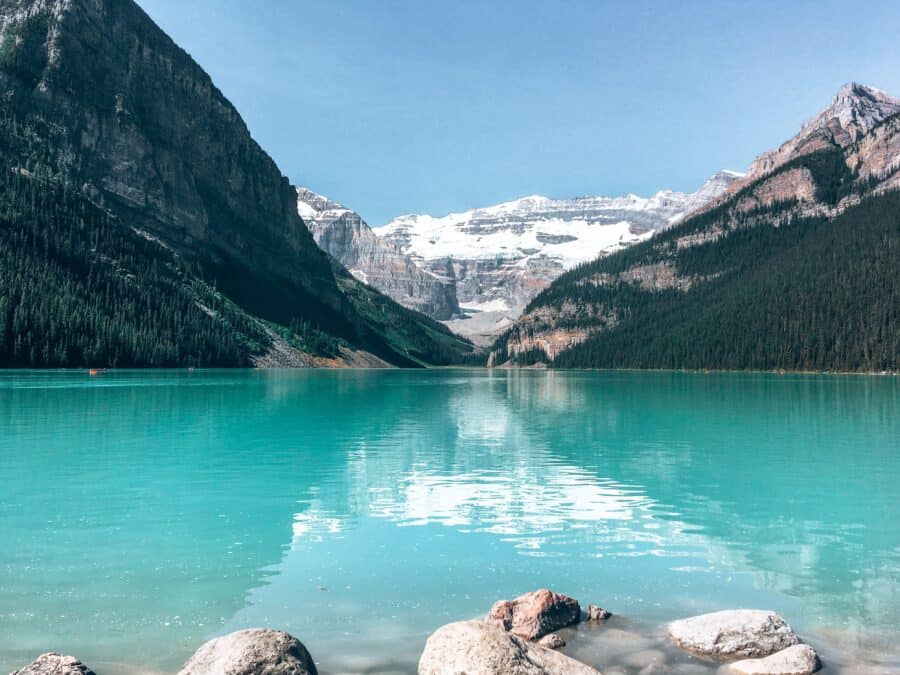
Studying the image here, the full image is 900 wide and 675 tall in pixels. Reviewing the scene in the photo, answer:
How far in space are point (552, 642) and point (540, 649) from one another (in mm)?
1743

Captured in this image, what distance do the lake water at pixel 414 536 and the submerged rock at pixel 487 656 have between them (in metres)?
1.47

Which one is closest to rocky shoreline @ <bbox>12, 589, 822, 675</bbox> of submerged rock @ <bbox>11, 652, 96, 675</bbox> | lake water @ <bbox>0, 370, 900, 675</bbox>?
submerged rock @ <bbox>11, 652, 96, 675</bbox>

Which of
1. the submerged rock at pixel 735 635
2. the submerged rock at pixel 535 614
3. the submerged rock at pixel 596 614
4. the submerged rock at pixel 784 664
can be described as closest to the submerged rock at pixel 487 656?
the submerged rock at pixel 535 614

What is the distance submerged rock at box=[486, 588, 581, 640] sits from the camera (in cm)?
1526

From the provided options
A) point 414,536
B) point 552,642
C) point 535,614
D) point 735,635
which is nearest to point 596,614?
point 535,614

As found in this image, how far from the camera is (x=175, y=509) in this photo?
93.3ft

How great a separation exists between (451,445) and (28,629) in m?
35.2

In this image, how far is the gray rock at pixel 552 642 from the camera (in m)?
14.8

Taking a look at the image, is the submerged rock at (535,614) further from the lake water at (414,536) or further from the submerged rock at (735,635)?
the submerged rock at (735,635)

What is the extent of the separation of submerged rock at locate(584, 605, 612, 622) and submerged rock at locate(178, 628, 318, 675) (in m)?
6.70

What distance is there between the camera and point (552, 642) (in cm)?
1490

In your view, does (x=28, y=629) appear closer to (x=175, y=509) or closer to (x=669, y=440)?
(x=175, y=509)

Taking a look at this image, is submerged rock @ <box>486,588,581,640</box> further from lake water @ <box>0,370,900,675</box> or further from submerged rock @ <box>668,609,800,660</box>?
submerged rock @ <box>668,609,800,660</box>

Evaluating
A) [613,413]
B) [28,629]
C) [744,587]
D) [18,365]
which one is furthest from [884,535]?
[18,365]
